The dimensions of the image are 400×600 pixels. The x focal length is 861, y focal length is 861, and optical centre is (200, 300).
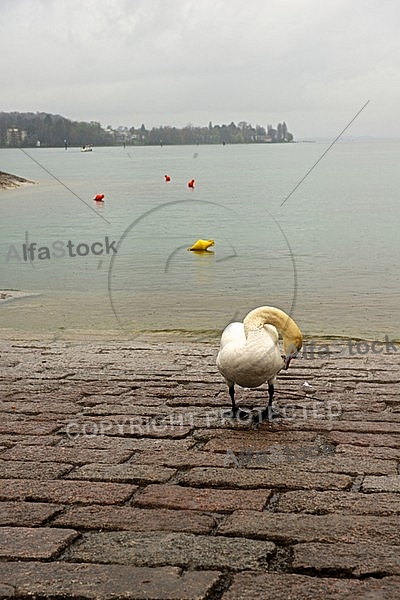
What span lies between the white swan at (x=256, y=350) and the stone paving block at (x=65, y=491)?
118 centimetres

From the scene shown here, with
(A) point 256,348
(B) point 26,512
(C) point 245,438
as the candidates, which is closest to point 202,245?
(A) point 256,348

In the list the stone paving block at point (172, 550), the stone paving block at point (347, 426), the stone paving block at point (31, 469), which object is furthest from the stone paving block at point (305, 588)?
the stone paving block at point (347, 426)

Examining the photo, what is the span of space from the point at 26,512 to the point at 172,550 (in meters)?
0.73

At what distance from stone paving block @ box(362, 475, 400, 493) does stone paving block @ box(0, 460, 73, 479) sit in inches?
53.7

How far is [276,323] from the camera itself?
4918 millimetres

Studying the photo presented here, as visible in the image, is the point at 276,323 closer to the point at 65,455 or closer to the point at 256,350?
the point at 256,350

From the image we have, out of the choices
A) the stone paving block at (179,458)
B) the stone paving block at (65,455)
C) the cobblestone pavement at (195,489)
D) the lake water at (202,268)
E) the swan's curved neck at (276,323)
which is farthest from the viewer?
the lake water at (202,268)

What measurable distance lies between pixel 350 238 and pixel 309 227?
8.54 ft

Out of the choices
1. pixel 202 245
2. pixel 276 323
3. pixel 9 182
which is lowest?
pixel 202 245

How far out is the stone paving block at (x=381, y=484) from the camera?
12.1ft

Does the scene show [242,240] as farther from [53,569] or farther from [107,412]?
[53,569]

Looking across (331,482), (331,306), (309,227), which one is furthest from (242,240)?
(331,482)

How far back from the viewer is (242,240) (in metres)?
18.6

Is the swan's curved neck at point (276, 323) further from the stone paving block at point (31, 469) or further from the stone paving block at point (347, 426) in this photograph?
the stone paving block at point (31, 469)
